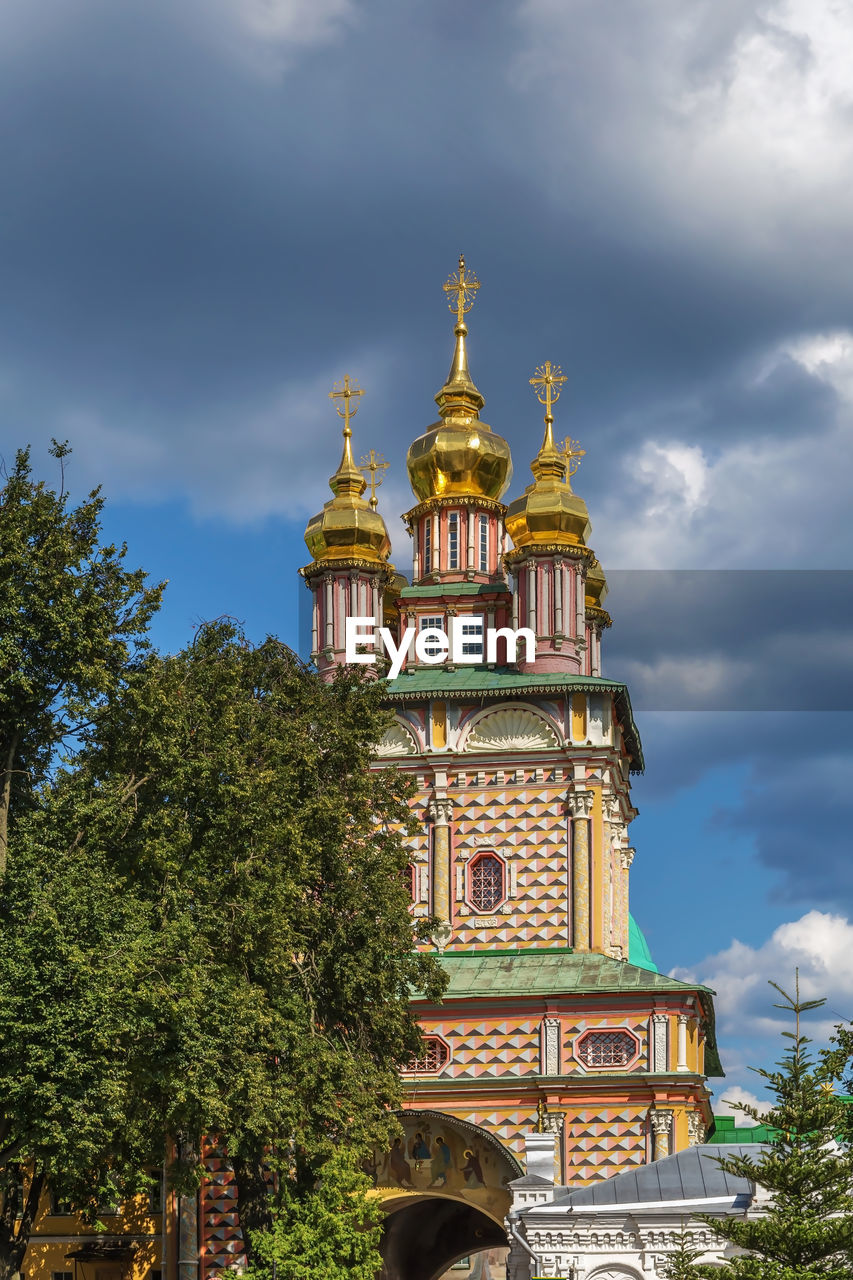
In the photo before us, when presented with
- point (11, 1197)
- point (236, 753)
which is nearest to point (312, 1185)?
point (11, 1197)

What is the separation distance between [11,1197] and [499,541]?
2076 cm

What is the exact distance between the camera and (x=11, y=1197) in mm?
27844

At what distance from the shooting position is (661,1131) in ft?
115

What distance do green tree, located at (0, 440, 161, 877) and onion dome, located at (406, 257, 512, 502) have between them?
16844 millimetres

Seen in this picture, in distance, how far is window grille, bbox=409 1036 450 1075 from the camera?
120 feet

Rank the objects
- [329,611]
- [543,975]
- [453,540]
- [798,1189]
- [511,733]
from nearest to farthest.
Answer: [798,1189], [543,975], [511,733], [329,611], [453,540]

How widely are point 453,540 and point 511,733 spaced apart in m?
5.99

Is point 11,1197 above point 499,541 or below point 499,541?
below

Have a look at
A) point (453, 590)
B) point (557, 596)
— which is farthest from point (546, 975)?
point (453, 590)

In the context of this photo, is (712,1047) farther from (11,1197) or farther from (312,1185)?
(11,1197)

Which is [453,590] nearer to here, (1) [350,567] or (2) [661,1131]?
(1) [350,567]

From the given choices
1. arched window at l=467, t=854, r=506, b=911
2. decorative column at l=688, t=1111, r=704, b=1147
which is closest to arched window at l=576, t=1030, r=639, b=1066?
decorative column at l=688, t=1111, r=704, b=1147

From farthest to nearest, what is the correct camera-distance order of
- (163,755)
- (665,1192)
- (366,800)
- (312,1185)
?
(366,800) < (312,1185) < (163,755) < (665,1192)

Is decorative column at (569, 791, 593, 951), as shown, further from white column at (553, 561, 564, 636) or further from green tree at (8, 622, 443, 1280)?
green tree at (8, 622, 443, 1280)
